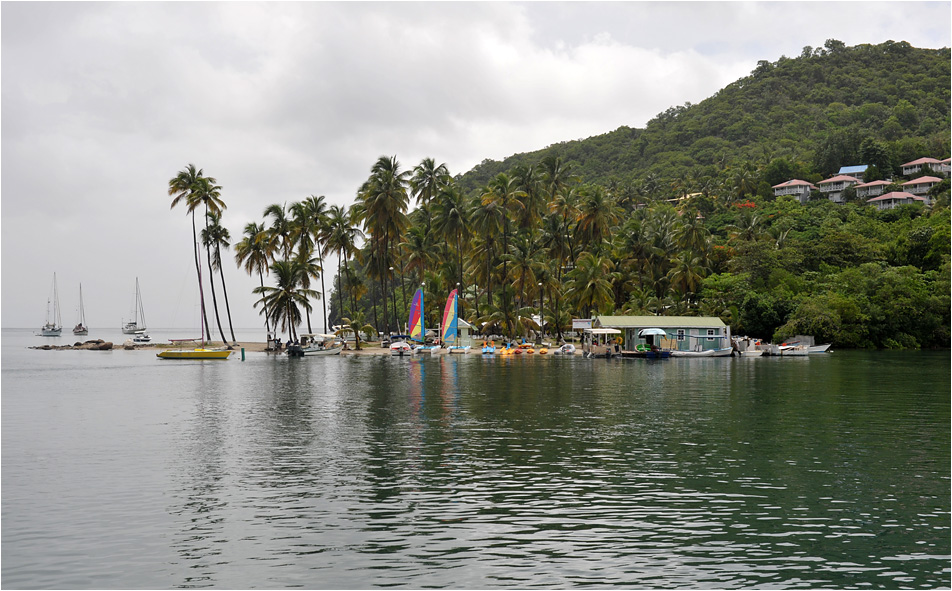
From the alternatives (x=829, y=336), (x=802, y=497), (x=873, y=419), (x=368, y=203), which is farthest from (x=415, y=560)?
(x=829, y=336)

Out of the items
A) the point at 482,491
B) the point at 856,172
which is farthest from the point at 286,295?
the point at 856,172

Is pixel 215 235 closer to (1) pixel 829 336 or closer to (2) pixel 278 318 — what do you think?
(2) pixel 278 318

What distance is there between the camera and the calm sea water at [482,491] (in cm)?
1469

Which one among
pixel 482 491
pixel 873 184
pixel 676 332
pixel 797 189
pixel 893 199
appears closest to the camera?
pixel 482 491

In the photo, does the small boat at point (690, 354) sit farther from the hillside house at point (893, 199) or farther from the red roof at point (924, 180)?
the red roof at point (924, 180)

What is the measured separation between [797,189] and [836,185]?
896cm

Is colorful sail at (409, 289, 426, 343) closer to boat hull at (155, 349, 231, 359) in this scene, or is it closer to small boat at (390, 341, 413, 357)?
small boat at (390, 341, 413, 357)

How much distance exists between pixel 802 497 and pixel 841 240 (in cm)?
10341

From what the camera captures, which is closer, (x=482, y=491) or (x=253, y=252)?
(x=482, y=491)

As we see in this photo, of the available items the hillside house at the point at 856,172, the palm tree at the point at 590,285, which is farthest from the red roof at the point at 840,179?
the palm tree at the point at 590,285

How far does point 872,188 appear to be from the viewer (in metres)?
148

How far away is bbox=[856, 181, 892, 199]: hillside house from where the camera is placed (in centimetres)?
14725

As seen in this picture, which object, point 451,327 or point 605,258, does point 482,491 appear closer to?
point 451,327

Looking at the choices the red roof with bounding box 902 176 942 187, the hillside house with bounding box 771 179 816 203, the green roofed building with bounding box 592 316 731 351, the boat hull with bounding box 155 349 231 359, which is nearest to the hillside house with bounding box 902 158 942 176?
the red roof with bounding box 902 176 942 187
